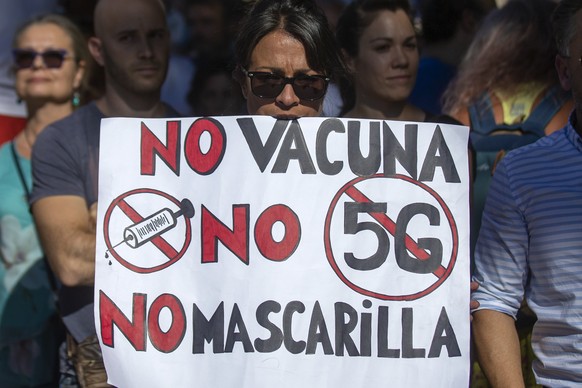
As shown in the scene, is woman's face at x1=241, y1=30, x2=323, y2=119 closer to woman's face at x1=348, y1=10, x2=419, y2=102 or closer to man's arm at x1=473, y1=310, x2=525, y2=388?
man's arm at x1=473, y1=310, x2=525, y2=388

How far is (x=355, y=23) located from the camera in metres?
4.31

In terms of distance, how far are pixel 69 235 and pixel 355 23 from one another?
4.49 ft

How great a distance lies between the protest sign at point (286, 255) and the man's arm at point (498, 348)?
0.61 feet

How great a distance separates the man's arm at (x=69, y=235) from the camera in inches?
143

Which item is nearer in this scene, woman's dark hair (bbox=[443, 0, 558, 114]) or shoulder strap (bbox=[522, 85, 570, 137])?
shoulder strap (bbox=[522, 85, 570, 137])

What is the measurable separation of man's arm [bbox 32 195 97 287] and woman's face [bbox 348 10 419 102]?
3.74ft

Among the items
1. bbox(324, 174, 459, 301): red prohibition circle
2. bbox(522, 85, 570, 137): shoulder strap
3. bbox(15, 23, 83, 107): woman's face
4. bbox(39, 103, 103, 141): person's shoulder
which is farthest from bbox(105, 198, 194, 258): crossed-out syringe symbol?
bbox(15, 23, 83, 107): woman's face

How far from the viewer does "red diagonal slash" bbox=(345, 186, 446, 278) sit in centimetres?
292

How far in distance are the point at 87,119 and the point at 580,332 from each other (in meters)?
1.85

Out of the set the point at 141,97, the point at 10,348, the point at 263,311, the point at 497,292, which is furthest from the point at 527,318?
the point at 10,348

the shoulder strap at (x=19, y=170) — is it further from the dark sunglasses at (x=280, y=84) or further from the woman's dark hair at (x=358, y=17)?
the dark sunglasses at (x=280, y=84)

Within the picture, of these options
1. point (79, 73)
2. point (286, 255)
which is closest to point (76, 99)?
point (79, 73)

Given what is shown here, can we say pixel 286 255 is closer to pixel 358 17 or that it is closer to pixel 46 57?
pixel 358 17

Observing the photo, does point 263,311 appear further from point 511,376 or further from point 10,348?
point 10,348
